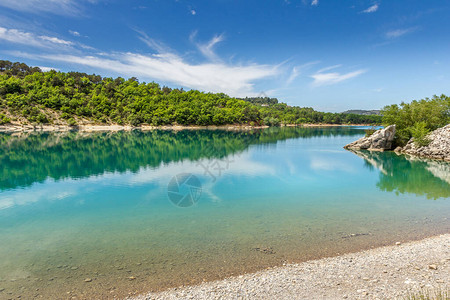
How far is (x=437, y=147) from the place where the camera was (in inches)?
1630

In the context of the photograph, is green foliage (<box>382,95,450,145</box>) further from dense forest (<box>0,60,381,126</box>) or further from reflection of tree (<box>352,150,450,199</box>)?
dense forest (<box>0,60,381,126</box>)

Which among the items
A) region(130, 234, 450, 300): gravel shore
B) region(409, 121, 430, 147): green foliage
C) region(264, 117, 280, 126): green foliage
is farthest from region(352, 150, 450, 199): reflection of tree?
region(264, 117, 280, 126): green foliage

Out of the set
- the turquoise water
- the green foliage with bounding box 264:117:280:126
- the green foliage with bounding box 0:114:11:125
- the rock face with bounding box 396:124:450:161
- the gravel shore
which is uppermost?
the green foliage with bounding box 264:117:280:126

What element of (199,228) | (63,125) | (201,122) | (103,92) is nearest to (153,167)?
(199,228)

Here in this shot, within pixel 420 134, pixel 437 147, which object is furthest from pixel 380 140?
pixel 437 147

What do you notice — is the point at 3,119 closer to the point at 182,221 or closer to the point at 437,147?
the point at 182,221

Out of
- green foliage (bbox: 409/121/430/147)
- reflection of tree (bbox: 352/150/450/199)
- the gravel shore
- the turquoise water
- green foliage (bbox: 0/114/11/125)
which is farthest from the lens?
green foliage (bbox: 0/114/11/125)

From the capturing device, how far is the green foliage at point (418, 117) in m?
47.0

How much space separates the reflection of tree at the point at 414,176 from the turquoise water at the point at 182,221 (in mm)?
180

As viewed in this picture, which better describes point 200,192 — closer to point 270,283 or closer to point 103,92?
point 270,283

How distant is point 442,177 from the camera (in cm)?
2789

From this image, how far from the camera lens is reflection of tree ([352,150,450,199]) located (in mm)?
22484

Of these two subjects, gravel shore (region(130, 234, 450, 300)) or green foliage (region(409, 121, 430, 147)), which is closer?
gravel shore (region(130, 234, 450, 300))

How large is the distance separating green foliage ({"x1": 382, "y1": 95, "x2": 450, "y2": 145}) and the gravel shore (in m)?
44.2
